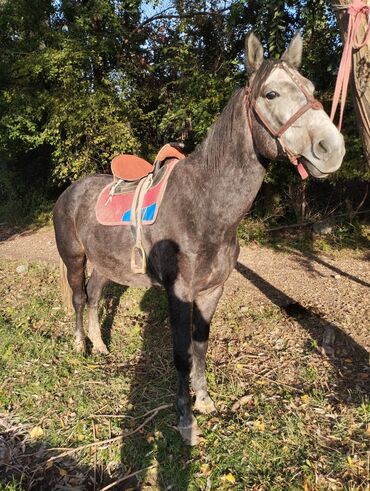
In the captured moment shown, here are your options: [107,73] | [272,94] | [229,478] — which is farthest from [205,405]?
[107,73]

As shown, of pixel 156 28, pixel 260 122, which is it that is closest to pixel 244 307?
pixel 260 122

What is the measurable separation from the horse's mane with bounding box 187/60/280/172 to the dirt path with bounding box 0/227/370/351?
9.71 ft

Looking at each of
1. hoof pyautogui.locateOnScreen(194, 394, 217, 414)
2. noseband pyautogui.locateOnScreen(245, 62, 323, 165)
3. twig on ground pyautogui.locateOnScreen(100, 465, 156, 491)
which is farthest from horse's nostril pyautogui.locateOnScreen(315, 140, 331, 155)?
twig on ground pyautogui.locateOnScreen(100, 465, 156, 491)

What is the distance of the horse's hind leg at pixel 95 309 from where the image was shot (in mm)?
4168

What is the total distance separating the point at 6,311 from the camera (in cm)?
502

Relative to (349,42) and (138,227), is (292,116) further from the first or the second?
(138,227)

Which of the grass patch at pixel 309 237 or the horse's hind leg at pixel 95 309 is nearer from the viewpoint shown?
the horse's hind leg at pixel 95 309

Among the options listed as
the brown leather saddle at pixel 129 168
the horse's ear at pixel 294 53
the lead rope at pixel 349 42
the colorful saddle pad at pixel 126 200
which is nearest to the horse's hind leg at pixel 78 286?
the colorful saddle pad at pixel 126 200

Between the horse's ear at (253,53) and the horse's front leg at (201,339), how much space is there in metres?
1.70

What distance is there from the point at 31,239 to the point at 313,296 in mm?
7640

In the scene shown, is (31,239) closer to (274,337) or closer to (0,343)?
(0,343)

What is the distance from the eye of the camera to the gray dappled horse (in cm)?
199

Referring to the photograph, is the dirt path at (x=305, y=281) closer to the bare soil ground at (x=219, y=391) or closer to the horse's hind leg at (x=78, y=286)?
the bare soil ground at (x=219, y=391)

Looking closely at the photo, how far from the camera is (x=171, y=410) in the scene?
124 inches
